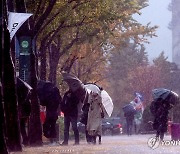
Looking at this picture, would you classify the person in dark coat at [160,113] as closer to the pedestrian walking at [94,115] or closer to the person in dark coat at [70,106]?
the pedestrian walking at [94,115]

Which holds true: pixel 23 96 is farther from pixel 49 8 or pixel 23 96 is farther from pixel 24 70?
pixel 49 8

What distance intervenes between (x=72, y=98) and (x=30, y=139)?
180 centimetres

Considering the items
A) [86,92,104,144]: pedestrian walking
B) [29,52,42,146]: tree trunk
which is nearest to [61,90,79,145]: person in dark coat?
[86,92,104,144]: pedestrian walking

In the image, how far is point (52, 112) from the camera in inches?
683

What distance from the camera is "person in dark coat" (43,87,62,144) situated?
17016 millimetres

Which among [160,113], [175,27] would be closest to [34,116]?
[160,113]

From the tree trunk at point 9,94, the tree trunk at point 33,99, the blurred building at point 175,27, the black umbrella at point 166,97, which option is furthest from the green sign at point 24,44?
the blurred building at point 175,27

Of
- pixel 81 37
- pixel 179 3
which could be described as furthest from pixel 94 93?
pixel 179 3

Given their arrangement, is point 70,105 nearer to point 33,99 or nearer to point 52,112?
point 52,112

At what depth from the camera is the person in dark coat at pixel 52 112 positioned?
17016mm

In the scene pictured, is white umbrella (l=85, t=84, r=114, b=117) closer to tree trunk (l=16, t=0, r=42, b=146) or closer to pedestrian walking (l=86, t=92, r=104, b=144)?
pedestrian walking (l=86, t=92, r=104, b=144)

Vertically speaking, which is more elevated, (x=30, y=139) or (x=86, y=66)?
(x=86, y=66)

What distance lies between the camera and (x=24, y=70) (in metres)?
16.8

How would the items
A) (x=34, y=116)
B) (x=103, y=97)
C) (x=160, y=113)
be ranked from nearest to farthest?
1. (x=34, y=116)
2. (x=160, y=113)
3. (x=103, y=97)
